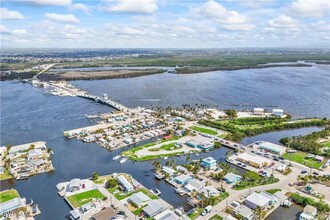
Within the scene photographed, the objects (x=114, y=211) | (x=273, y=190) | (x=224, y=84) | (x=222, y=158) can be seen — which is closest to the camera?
(x=114, y=211)

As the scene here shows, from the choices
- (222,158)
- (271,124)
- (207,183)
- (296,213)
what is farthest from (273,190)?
(271,124)

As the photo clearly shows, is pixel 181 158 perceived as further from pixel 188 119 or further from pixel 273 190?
pixel 188 119

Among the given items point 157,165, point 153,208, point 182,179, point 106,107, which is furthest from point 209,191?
point 106,107

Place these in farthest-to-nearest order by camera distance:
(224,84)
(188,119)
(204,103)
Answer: (224,84) < (204,103) < (188,119)

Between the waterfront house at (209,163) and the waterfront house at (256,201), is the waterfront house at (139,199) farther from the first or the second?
the waterfront house at (256,201)

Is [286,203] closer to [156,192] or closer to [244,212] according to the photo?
[244,212]

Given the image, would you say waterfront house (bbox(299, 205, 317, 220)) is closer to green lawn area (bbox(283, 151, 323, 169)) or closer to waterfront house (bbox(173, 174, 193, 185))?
green lawn area (bbox(283, 151, 323, 169))
